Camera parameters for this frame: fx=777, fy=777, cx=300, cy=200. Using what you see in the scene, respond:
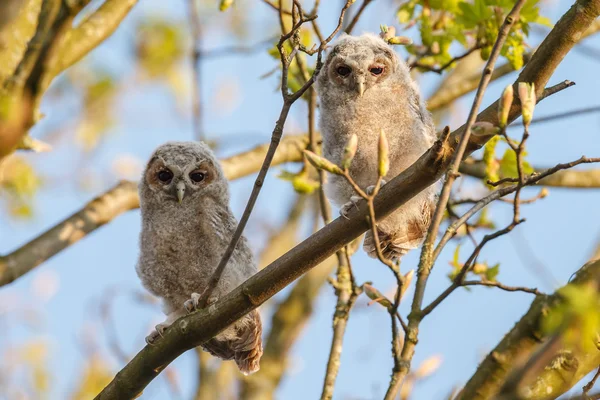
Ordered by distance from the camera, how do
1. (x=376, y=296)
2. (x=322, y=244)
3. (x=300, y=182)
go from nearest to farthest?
(x=322, y=244), (x=376, y=296), (x=300, y=182)

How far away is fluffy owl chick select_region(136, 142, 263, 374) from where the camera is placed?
3.92 m

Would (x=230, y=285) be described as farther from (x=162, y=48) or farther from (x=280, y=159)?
(x=162, y=48)

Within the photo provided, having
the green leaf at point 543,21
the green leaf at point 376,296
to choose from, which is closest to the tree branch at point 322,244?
the green leaf at point 376,296

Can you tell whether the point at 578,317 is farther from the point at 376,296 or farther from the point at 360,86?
the point at 360,86

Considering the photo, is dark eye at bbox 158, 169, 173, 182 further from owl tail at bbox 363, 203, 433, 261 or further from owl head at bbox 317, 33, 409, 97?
owl tail at bbox 363, 203, 433, 261

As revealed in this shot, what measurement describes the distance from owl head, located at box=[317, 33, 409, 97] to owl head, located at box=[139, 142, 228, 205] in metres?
0.75

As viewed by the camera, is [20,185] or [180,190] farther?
[20,185]

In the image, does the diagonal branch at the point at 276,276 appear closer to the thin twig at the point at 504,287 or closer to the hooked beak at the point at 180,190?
the thin twig at the point at 504,287

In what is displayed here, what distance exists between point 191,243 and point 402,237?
1127 mm

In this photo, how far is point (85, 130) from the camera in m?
9.19

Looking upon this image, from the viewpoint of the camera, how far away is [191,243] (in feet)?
13.1

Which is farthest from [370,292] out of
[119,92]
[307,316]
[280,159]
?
[119,92]

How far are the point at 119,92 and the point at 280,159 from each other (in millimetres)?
5154

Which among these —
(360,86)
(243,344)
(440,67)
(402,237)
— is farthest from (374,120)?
(243,344)
